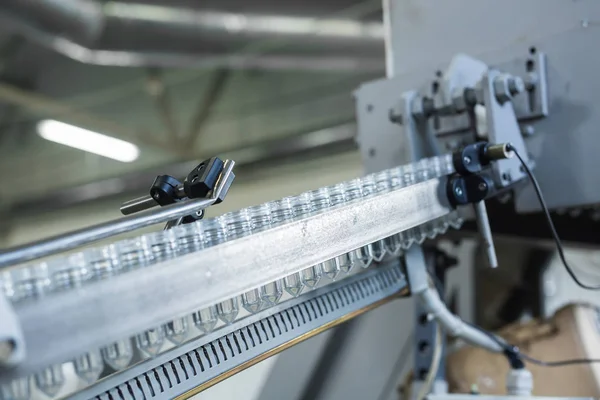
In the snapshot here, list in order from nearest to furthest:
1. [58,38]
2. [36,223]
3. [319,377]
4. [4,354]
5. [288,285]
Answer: [4,354] < [288,285] < [319,377] < [58,38] < [36,223]

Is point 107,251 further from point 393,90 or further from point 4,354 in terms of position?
point 393,90

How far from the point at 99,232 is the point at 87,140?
267 centimetres

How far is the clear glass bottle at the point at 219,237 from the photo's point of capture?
46cm

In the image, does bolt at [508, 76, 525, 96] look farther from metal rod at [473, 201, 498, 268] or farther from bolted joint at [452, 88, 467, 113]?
metal rod at [473, 201, 498, 268]

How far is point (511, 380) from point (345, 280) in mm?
333

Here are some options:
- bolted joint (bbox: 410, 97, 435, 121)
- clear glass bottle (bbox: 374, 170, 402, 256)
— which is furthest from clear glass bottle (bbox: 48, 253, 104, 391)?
bolted joint (bbox: 410, 97, 435, 121)

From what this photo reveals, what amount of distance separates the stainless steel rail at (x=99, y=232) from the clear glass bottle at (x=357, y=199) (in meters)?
0.13

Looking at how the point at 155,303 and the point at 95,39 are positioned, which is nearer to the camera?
the point at 155,303

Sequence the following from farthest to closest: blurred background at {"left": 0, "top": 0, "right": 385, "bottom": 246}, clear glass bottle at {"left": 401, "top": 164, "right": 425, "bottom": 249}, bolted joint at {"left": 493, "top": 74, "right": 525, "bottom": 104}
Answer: blurred background at {"left": 0, "top": 0, "right": 385, "bottom": 246}, bolted joint at {"left": 493, "top": 74, "right": 525, "bottom": 104}, clear glass bottle at {"left": 401, "top": 164, "right": 425, "bottom": 249}

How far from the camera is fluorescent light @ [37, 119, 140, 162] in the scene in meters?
2.87

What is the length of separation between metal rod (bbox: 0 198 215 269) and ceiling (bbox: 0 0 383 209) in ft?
4.50

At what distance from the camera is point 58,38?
178 cm

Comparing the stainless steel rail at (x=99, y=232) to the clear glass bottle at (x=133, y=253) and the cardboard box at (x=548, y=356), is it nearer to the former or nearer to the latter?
the clear glass bottle at (x=133, y=253)

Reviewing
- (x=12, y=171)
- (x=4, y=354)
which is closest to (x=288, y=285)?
(x=4, y=354)
